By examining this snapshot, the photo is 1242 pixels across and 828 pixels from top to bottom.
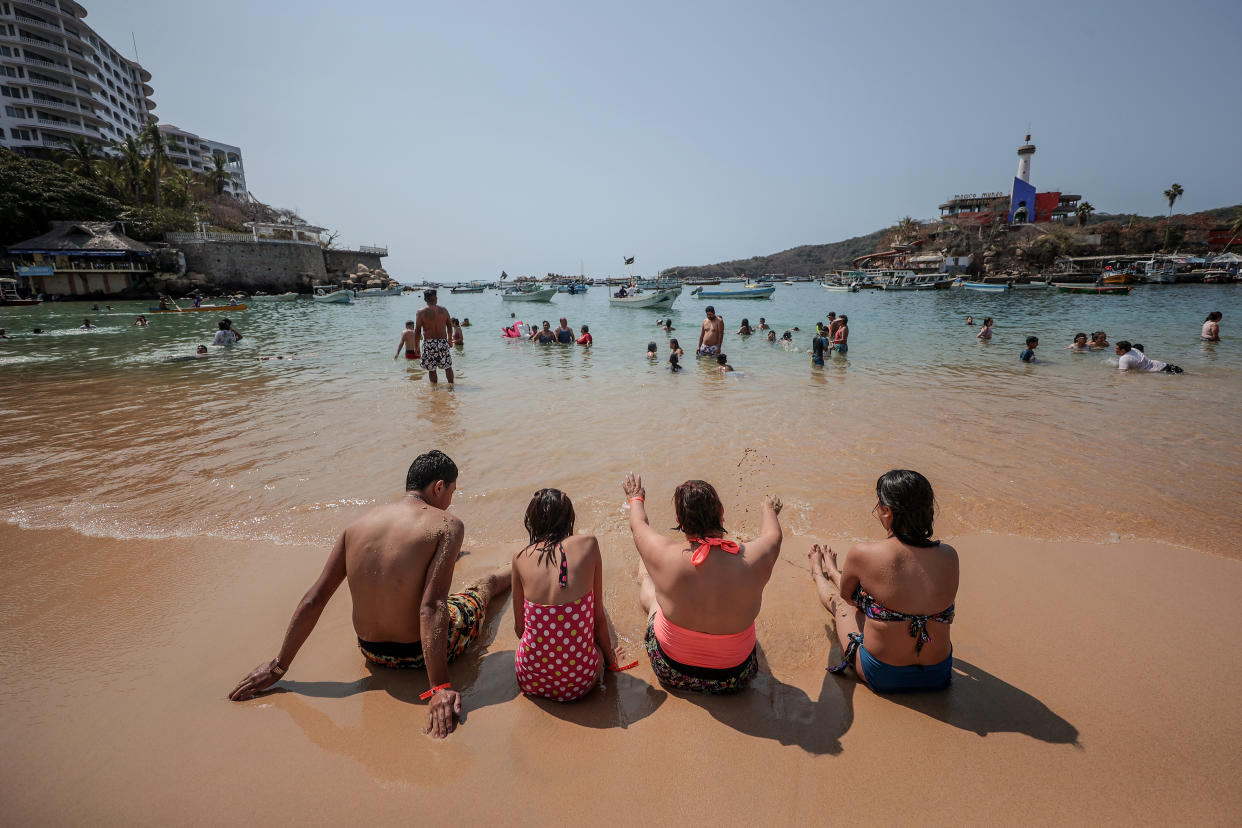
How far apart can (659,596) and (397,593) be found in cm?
137

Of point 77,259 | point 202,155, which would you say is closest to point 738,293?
point 77,259

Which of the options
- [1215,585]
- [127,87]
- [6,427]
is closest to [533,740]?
[1215,585]

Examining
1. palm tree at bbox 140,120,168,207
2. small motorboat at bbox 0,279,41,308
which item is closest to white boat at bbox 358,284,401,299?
palm tree at bbox 140,120,168,207

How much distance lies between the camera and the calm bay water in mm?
4961

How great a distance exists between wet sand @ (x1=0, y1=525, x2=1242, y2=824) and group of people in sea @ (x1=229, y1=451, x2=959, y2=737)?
5.7 inches

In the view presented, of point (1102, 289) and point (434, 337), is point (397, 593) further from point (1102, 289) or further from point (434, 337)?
point (1102, 289)

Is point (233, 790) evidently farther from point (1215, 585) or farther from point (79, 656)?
point (1215, 585)

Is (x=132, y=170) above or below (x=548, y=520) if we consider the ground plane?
above

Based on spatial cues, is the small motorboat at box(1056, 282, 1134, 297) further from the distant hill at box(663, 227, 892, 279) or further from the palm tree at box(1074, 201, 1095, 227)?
the distant hill at box(663, 227, 892, 279)

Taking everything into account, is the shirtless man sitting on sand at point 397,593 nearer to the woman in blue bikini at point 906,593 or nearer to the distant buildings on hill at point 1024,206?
the woman in blue bikini at point 906,593

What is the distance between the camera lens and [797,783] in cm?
215

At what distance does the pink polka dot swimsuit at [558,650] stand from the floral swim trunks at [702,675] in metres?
0.39

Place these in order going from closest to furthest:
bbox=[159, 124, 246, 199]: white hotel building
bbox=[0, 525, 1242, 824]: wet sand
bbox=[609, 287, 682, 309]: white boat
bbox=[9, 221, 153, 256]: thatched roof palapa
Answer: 1. bbox=[0, 525, 1242, 824]: wet sand
2. bbox=[609, 287, 682, 309]: white boat
3. bbox=[9, 221, 153, 256]: thatched roof palapa
4. bbox=[159, 124, 246, 199]: white hotel building

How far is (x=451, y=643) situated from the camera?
2.86 metres
